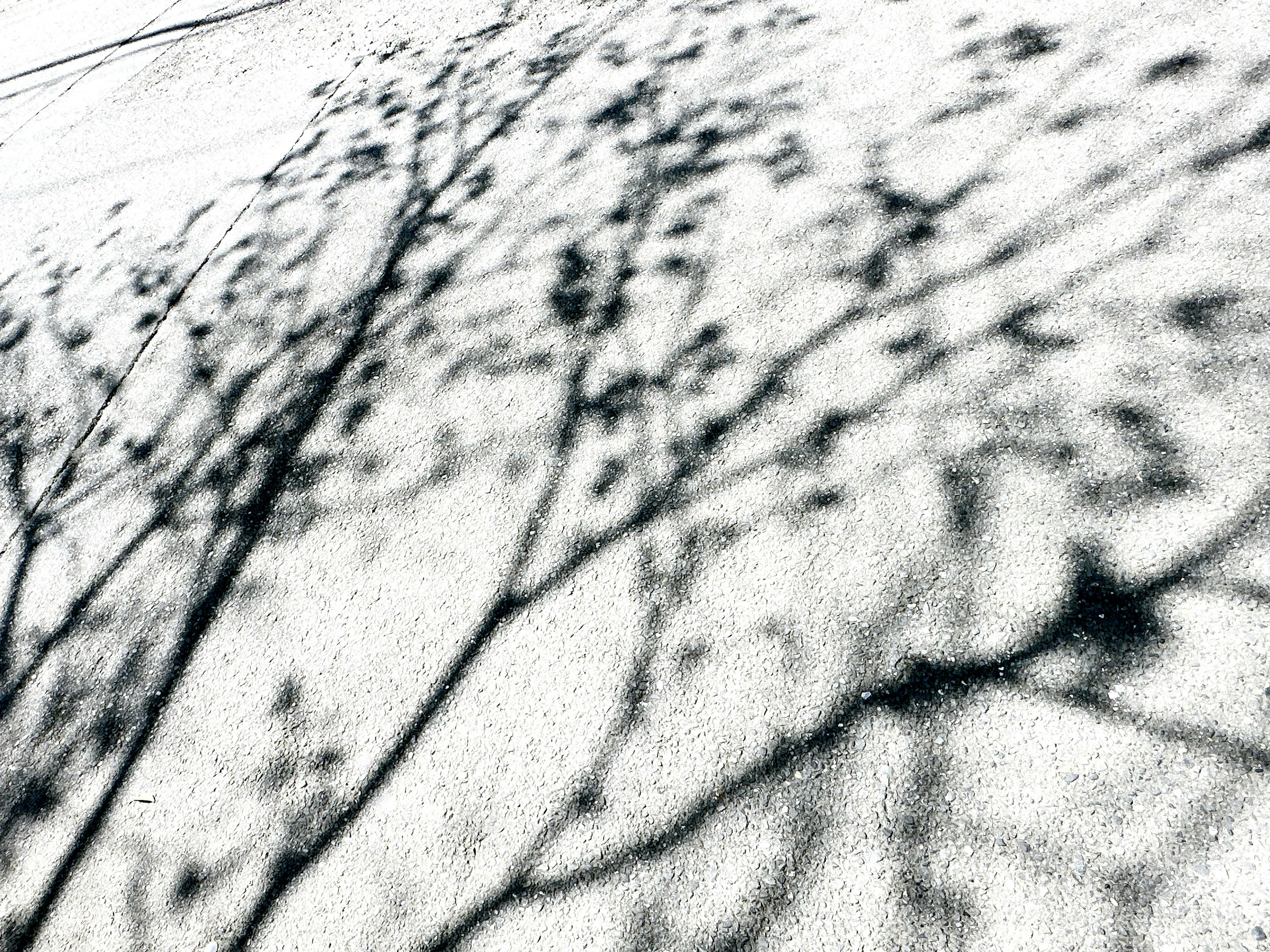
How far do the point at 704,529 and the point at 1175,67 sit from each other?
119 inches

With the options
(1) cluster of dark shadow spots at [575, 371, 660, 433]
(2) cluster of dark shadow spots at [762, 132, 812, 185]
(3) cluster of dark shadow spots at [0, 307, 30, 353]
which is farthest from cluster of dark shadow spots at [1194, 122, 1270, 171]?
(3) cluster of dark shadow spots at [0, 307, 30, 353]

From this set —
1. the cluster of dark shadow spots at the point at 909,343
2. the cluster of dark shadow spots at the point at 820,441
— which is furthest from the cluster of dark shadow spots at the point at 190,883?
the cluster of dark shadow spots at the point at 909,343

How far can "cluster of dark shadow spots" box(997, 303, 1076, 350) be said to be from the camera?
3000mm

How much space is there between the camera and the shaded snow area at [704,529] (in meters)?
2.20

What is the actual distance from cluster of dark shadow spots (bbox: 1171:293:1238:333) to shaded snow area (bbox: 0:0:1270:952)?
0.01 meters

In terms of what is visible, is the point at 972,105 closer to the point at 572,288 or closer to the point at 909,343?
the point at 909,343

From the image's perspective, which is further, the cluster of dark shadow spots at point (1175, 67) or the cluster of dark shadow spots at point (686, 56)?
the cluster of dark shadow spots at point (686, 56)

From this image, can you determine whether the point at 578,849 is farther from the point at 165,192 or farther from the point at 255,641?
the point at 165,192

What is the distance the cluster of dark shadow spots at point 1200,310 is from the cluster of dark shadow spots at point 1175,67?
4.66ft

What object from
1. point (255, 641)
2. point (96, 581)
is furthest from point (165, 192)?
point (255, 641)

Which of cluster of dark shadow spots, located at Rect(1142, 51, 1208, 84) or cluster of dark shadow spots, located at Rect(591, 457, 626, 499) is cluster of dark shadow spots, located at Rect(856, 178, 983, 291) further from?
cluster of dark shadow spots, located at Rect(591, 457, 626, 499)

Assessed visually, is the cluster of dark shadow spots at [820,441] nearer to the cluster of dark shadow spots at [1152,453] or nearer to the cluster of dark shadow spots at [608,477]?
the cluster of dark shadow spots at [608,477]

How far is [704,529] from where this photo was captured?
9.63 feet

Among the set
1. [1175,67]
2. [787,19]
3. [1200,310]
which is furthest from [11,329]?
[1175,67]
